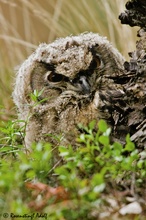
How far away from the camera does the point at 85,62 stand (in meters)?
4.11

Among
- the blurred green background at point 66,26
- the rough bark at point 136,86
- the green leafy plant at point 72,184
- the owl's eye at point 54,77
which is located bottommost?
the green leafy plant at point 72,184

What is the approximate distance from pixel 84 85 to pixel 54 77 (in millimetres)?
331

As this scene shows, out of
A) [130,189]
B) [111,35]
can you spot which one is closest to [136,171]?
[130,189]

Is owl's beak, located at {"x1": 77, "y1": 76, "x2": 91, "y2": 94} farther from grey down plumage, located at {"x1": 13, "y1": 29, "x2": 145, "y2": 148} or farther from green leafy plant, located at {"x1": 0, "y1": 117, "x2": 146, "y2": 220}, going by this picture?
green leafy plant, located at {"x1": 0, "y1": 117, "x2": 146, "y2": 220}

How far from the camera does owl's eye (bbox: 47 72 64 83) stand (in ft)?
13.8

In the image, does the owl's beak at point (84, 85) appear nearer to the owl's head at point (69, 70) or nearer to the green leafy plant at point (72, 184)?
the owl's head at point (69, 70)

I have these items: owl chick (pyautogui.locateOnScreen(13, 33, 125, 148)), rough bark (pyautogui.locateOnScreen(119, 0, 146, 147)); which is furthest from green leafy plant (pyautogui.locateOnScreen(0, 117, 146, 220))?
owl chick (pyautogui.locateOnScreen(13, 33, 125, 148))

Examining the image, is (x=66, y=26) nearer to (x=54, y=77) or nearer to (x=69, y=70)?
(x=54, y=77)

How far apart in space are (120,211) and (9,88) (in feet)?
13.9

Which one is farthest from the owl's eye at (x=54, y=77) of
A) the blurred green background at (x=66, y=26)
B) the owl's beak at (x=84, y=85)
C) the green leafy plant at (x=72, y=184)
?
the blurred green background at (x=66, y=26)

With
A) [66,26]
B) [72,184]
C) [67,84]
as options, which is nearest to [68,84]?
[67,84]

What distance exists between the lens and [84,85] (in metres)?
4.02

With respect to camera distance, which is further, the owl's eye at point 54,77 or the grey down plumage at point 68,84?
the owl's eye at point 54,77

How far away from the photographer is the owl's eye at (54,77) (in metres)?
4.21
